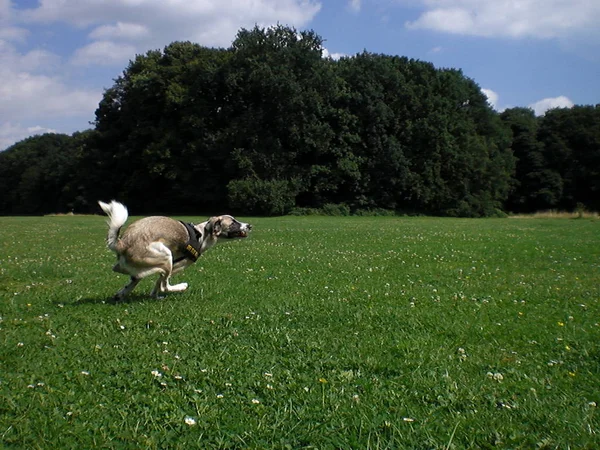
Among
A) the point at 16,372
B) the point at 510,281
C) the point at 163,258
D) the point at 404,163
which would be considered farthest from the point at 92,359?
the point at 404,163

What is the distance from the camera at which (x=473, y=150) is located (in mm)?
63281

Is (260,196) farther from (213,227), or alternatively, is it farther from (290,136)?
(213,227)

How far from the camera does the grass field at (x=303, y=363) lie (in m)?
4.40

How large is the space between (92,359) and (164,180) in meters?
61.6

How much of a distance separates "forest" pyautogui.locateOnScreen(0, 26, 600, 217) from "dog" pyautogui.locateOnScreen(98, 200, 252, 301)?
147 feet

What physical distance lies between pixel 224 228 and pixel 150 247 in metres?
1.93

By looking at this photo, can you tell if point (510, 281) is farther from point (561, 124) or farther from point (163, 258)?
point (561, 124)

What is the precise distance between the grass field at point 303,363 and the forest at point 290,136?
4527 centimetres

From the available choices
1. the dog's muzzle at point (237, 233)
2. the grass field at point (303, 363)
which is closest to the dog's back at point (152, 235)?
the grass field at point (303, 363)

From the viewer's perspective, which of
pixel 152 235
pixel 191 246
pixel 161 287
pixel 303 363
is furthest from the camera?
pixel 191 246

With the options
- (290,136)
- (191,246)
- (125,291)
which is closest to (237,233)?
(191,246)

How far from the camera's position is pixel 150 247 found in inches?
366

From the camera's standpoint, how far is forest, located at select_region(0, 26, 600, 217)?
188 feet

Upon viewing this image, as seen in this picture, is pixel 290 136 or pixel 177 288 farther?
pixel 290 136
